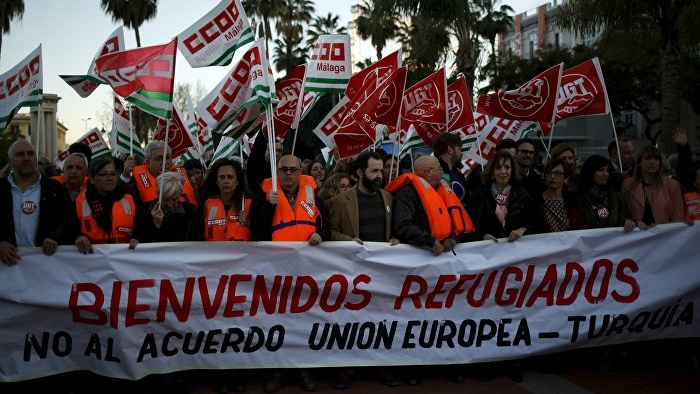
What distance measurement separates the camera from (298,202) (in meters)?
5.73

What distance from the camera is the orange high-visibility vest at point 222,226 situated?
5801 mm

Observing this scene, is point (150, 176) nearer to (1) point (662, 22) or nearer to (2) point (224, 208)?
(2) point (224, 208)

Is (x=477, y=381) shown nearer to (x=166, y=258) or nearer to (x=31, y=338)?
(x=166, y=258)

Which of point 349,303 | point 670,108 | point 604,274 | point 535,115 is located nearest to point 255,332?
point 349,303

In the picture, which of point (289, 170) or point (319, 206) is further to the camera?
point (319, 206)

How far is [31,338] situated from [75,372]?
54cm

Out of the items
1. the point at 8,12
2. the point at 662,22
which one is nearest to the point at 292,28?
the point at 8,12

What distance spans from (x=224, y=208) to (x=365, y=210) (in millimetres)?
1129

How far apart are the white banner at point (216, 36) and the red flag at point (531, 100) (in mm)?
3343

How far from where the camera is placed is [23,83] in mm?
7312

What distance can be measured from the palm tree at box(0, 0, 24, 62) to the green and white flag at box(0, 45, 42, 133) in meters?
23.3

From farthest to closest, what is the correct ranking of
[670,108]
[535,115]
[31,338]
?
[670,108] < [535,115] < [31,338]

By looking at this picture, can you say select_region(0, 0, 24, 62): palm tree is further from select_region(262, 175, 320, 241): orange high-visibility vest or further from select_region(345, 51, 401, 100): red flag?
select_region(262, 175, 320, 241): orange high-visibility vest

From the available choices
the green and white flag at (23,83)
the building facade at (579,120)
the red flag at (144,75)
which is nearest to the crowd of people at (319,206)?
the red flag at (144,75)
